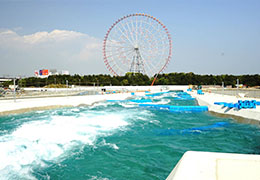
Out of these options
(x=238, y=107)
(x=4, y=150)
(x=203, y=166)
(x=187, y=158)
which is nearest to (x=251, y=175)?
(x=203, y=166)

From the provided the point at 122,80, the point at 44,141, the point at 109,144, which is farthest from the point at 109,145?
the point at 122,80

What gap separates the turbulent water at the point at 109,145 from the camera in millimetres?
7544

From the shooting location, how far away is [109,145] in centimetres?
1058

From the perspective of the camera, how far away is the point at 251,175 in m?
3.13

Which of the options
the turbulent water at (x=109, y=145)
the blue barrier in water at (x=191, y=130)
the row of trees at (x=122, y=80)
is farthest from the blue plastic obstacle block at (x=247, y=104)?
the row of trees at (x=122, y=80)

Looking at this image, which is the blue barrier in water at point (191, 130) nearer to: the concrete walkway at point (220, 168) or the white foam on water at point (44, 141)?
the white foam on water at point (44, 141)

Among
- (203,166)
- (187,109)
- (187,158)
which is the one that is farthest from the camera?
(187,109)

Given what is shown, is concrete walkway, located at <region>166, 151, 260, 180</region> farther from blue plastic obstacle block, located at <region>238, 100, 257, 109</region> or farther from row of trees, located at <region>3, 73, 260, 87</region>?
row of trees, located at <region>3, 73, 260, 87</region>

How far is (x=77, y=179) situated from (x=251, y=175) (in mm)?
5536

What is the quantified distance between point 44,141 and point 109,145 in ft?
13.0

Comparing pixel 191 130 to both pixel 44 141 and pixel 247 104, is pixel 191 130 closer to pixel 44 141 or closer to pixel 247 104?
pixel 247 104

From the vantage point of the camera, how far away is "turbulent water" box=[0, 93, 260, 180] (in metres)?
7.54

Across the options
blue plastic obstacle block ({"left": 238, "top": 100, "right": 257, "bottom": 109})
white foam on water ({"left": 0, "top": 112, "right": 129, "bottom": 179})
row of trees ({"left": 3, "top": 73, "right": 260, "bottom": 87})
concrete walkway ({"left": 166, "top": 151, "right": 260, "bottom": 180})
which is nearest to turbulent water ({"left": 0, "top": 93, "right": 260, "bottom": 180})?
white foam on water ({"left": 0, "top": 112, "right": 129, "bottom": 179})

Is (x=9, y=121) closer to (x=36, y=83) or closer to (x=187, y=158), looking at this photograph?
(x=187, y=158)
